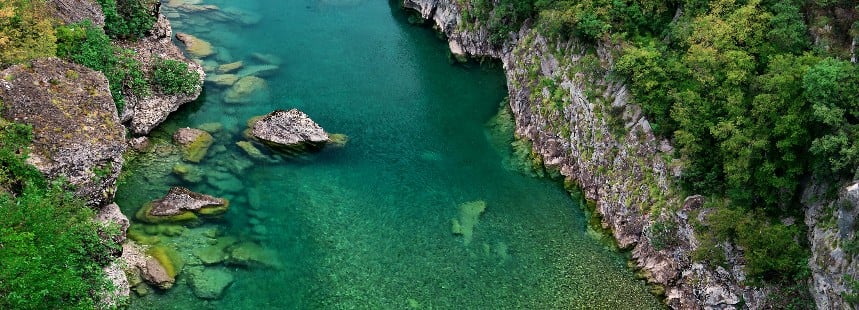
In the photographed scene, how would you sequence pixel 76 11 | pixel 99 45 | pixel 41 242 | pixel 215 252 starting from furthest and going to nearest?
1. pixel 76 11
2. pixel 99 45
3. pixel 215 252
4. pixel 41 242

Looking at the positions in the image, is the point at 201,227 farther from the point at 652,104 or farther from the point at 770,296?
the point at 770,296

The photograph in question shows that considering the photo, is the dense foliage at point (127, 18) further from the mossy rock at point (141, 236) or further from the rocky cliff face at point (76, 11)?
the mossy rock at point (141, 236)

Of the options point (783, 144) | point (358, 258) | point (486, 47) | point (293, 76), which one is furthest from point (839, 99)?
point (293, 76)

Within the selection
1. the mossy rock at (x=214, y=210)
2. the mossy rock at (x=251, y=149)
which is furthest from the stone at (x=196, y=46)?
the mossy rock at (x=214, y=210)

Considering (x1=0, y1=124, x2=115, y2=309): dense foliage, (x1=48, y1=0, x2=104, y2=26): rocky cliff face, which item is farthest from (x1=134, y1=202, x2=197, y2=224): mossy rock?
(x1=48, y1=0, x2=104, y2=26): rocky cliff face

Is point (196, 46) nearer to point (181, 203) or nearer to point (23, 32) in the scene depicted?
point (23, 32)

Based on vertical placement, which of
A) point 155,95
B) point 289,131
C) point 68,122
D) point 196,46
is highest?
point 196,46

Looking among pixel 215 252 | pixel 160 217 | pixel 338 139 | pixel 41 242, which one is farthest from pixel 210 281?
pixel 338 139
